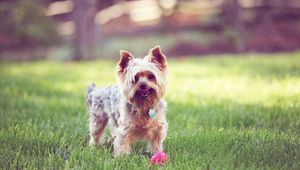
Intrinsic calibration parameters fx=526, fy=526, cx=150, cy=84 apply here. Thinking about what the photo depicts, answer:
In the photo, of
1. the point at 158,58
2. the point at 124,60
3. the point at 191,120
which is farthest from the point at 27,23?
the point at 158,58

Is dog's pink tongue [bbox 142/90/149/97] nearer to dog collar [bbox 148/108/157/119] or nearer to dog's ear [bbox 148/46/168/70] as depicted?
dog collar [bbox 148/108/157/119]

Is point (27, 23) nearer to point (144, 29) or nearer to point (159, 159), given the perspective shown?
point (144, 29)

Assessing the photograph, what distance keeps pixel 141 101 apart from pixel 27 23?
1519 cm

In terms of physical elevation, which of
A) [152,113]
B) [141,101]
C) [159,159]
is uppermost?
[141,101]

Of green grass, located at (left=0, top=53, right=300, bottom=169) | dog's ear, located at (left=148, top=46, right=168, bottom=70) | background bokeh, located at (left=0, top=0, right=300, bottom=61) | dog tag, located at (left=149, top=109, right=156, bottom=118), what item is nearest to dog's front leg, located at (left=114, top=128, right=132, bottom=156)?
green grass, located at (left=0, top=53, right=300, bottom=169)

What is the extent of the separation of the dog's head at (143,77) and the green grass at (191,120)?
2.24ft

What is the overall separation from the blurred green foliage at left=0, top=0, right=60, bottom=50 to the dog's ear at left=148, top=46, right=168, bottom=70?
48.4ft

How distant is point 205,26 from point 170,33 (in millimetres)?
2444

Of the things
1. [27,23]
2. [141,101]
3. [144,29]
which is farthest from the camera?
[144,29]

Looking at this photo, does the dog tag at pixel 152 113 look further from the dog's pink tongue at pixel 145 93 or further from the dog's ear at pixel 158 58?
the dog's ear at pixel 158 58

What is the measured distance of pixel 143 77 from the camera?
5.98 meters

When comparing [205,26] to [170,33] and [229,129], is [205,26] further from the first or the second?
[229,129]

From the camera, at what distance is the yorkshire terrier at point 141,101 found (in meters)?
6.00

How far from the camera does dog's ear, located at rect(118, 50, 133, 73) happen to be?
620 centimetres
